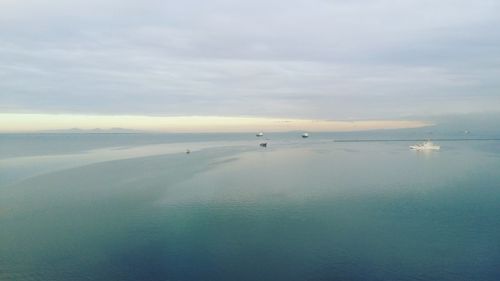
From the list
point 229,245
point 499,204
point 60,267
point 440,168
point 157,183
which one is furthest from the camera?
point 440,168

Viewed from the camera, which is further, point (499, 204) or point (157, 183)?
point (157, 183)

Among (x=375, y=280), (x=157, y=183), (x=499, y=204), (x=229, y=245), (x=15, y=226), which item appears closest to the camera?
(x=375, y=280)

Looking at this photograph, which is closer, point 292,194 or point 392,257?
point 392,257

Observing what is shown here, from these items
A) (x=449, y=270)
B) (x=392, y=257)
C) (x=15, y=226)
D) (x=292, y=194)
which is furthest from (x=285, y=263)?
(x=15, y=226)

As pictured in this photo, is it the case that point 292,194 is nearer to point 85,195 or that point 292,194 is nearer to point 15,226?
point 85,195

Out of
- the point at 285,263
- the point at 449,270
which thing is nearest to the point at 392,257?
the point at 449,270

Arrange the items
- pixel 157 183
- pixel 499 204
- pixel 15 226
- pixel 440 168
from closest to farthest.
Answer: pixel 15 226 < pixel 499 204 < pixel 157 183 < pixel 440 168

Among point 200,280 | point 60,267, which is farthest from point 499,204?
point 60,267

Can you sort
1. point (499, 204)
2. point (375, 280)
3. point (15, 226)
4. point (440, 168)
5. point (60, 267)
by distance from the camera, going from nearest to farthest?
1. point (375, 280)
2. point (60, 267)
3. point (15, 226)
4. point (499, 204)
5. point (440, 168)

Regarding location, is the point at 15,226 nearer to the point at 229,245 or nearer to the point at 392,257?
the point at 229,245
